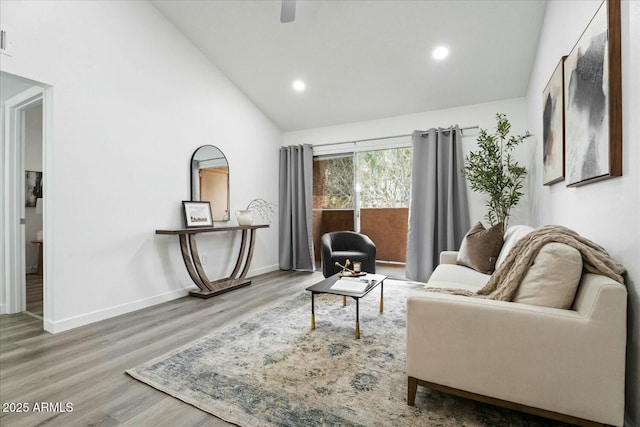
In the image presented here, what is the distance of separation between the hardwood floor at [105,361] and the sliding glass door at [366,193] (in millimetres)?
2189

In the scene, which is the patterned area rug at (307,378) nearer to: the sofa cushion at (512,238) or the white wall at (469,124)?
the sofa cushion at (512,238)

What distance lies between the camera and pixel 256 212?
15.6 ft

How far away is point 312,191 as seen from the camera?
5.07m

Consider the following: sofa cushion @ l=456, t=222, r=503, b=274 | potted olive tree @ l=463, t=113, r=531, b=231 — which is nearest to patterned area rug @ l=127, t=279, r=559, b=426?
sofa cushion @ l=456, t=222, r=503, b=274

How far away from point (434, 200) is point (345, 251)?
1.39m

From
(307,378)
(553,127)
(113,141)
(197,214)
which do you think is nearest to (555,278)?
(307,378)

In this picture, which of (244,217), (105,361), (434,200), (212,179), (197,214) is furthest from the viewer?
(244,217)

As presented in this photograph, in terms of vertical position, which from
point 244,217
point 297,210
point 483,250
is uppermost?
point 297,210

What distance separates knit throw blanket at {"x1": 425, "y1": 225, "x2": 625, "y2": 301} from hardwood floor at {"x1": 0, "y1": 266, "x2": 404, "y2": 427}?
150cm

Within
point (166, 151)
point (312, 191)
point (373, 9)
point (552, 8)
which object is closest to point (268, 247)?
point (312, 191)

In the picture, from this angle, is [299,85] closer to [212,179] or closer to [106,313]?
[212,179]

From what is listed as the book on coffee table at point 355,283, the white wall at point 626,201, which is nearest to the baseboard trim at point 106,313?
the book on coffee table at point 355,283

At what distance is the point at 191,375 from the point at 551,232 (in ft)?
7.09

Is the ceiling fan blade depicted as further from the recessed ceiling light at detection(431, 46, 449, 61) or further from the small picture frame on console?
the small picture frame on console
